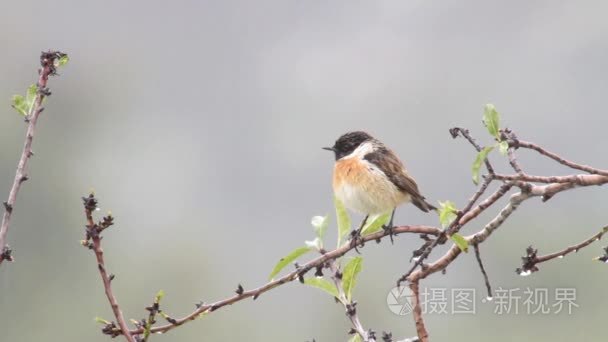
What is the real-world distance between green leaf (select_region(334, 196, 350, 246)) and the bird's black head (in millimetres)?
2290

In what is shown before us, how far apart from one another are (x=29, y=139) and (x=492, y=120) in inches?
39.5

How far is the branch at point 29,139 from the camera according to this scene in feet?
6.43

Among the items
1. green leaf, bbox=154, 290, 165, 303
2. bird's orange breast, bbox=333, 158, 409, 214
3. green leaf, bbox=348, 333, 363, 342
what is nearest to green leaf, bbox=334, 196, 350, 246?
green leaf, bbox=348, 333, 363, 342

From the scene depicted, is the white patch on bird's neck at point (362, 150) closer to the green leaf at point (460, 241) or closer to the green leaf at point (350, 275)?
the green leaf at point (350, 275)

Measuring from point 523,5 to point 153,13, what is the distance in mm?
54979

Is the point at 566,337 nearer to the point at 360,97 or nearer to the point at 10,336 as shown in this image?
the point at 10,336

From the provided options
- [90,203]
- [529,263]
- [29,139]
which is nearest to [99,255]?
[90,203]

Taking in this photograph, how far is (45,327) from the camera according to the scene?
54.4m

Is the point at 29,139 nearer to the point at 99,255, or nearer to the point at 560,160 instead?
the point at 99,255

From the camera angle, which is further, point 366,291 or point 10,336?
point 10,336

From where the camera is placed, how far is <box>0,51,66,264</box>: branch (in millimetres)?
1959

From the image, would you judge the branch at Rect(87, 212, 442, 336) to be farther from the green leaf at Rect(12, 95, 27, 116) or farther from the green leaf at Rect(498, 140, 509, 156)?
the green leaf at Rect(12, 95, 27, 116)

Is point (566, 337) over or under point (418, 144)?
under

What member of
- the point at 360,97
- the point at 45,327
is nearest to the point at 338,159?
the point at 45,327
